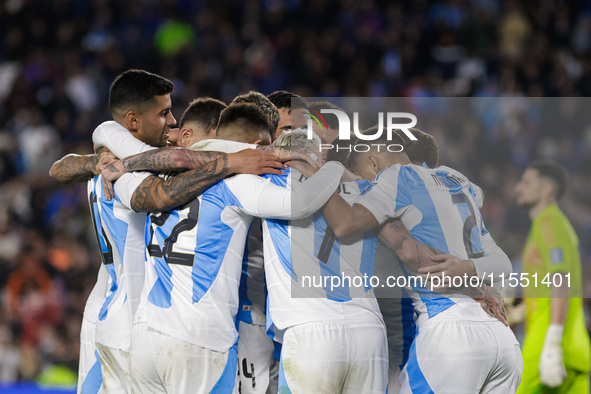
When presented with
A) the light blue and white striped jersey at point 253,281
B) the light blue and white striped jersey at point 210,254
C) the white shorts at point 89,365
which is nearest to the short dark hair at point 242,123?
the light blue and white striped jersey at point 210,254

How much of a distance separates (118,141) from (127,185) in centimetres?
44

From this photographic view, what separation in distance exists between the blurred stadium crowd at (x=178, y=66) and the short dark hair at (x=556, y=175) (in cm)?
502

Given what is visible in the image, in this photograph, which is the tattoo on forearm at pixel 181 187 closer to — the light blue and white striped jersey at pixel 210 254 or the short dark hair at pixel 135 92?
the light blue and white striped jersey at pixel 210 254

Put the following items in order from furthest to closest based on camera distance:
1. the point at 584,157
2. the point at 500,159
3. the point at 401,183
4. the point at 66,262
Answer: the point at 66,262, the point at 584,157, the point at 500,159, the point at 401,183

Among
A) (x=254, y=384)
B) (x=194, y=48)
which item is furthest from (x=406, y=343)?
(x=194, y=48)

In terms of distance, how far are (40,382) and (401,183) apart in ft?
22.3

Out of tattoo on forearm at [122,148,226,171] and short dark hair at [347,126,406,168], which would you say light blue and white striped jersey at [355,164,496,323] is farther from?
tattoo on forearm at [122,148,226,171]

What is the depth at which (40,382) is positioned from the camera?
9289 mm

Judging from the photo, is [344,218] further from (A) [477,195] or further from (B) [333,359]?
(A) [477,195]

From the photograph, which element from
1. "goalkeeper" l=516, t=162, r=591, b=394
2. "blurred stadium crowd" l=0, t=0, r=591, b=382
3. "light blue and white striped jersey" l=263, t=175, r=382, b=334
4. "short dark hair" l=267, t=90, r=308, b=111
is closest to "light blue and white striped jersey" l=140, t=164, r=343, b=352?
"light blue and white striped jersey" l=263, t=175, r=382, b=334

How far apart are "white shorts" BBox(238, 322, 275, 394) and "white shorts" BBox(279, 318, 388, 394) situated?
49 cm

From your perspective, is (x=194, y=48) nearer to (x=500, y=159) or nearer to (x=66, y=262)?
(x=66, y=262)

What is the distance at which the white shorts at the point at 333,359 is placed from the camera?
390 cm

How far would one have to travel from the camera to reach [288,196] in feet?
12.9
